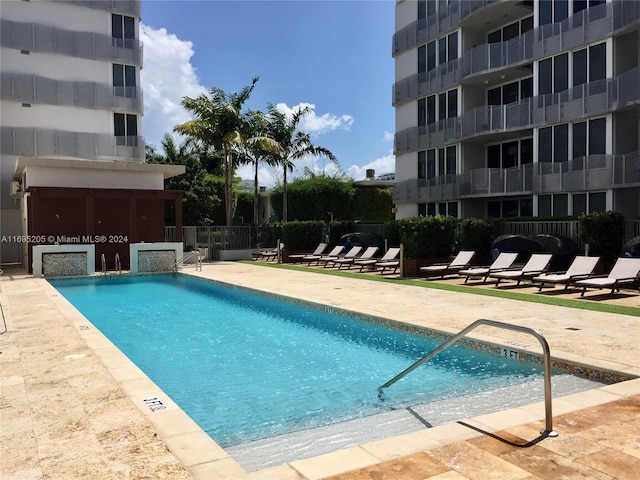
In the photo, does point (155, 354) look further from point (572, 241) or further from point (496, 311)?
point (572, 241)

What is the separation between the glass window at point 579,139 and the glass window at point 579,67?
181 centimetres

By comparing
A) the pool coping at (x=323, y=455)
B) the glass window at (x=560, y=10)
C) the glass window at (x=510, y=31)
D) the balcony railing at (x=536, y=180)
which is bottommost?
the pool coping at (x=323, y=455)

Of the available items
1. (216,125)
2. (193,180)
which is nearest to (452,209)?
(216,125)

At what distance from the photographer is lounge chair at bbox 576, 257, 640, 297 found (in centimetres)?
1244

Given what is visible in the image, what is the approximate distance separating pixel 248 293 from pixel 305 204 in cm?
3061

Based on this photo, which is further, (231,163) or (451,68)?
(231,163)

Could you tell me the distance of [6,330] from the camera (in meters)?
8.98

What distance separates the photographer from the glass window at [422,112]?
1259 inches

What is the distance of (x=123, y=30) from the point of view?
36000mm

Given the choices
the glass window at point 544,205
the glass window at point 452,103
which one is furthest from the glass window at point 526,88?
the glass window at point 544,205

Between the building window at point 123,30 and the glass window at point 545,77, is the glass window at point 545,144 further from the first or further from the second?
the building window at point 123,30

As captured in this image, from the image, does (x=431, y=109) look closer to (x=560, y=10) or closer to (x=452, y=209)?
(x=452, y=209)

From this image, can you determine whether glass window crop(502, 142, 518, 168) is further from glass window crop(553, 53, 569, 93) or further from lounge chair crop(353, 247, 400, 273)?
lounge chair crop(353, 247, 400, 273)

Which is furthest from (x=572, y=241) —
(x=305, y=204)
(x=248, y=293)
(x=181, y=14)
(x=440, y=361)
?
(x=305, y=204)
